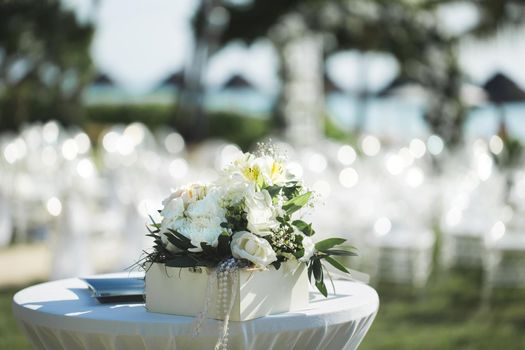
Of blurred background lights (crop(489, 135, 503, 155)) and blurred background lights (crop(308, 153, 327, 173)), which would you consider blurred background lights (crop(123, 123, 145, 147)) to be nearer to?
blurred background lights (crop(308, 153, 327, 173))

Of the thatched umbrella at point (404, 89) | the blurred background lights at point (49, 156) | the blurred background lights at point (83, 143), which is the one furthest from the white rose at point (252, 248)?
the thatched umbrella at point (404, 89)

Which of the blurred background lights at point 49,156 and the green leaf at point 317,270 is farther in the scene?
the blurred background lights at point 49,156

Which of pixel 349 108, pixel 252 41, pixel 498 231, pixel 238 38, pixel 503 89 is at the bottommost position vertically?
pixel 498 231

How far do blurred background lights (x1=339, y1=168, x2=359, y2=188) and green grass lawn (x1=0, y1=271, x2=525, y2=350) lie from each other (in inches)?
62.5

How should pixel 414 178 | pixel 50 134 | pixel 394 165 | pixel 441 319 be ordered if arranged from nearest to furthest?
pixel 441 319, pixel 414 178, pixel 394 165, pixel 50 134

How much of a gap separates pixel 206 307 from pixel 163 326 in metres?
0.15

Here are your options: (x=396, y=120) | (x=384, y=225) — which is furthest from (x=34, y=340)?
(x=396, y=120)

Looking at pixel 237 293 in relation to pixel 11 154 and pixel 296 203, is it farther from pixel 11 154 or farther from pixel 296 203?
pixel 11 154

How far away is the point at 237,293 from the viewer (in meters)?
2.92

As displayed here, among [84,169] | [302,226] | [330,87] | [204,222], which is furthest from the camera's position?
[330,87]

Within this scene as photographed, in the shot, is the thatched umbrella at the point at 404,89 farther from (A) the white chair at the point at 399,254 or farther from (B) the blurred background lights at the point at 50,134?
(A) the white chair at the point at 399,254

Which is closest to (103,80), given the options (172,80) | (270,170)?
(172,80)

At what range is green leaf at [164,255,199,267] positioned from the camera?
2.95 metres

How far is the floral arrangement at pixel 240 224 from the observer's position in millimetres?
2947
